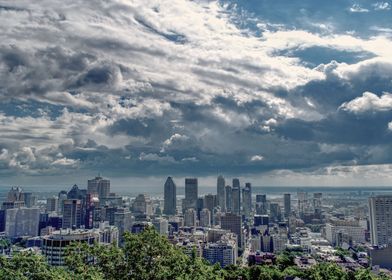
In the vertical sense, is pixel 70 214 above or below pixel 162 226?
above

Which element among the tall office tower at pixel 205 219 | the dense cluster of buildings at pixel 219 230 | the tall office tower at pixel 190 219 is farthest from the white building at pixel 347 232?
the tall office tower at pixel 190 219

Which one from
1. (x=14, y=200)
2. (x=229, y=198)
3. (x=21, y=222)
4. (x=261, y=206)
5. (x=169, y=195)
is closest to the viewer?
(x=21, y=222)

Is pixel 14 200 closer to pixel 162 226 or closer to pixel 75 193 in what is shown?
pixel 75 193

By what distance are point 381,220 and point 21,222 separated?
89407mm

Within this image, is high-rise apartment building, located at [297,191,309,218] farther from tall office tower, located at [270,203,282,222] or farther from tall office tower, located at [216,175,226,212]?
tall office tower, located at [216,175,226,212]

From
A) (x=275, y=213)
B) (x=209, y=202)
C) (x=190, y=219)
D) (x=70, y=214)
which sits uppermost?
(x=209, y=202)

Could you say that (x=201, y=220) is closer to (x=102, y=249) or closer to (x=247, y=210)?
(x=247, y=210)

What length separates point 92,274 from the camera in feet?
38.7

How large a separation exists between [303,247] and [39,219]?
234ft

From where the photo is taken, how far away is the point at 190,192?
168 m

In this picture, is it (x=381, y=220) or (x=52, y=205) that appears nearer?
(x=381, y=220)

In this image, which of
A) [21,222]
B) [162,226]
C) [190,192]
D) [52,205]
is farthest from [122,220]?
[190,192]

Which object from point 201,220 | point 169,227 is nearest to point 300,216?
point 201,220

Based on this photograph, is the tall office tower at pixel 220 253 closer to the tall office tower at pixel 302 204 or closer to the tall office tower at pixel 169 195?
the tall office tower at pixel 302 204
